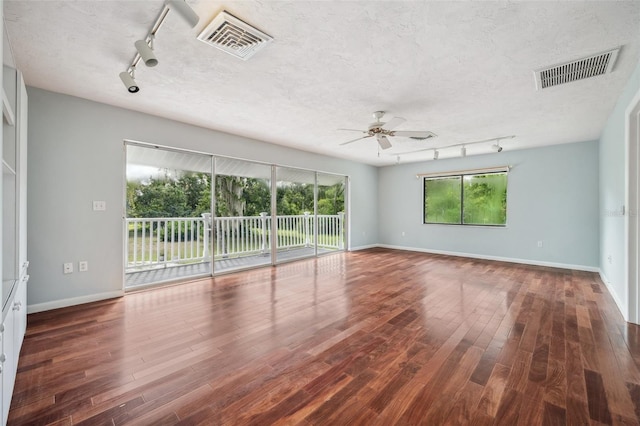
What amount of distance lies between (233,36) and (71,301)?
347cm

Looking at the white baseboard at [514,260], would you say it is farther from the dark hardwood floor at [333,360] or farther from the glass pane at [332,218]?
the dark hardwood floor at [333,360]

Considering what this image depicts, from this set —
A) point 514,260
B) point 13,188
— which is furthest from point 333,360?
point 514,260

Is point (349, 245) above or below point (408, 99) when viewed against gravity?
below

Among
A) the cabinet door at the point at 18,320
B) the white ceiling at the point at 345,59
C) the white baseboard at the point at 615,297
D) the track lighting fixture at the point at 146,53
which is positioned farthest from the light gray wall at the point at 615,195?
the cabinet door at the point at 18,320

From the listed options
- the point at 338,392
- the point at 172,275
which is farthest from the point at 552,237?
the point at 172,275

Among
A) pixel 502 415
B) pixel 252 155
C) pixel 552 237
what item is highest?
pixel 252 155

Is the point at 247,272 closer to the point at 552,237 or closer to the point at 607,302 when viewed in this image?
the point at 607,302

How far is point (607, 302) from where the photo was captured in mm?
3361

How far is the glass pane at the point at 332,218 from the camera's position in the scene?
7141 mm

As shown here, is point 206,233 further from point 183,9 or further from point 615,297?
point 615,297

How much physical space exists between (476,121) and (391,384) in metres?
3.78

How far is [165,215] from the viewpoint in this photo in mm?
5012

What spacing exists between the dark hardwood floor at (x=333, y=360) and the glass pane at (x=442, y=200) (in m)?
3.28

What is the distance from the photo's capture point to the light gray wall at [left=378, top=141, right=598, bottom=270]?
5.12 m
